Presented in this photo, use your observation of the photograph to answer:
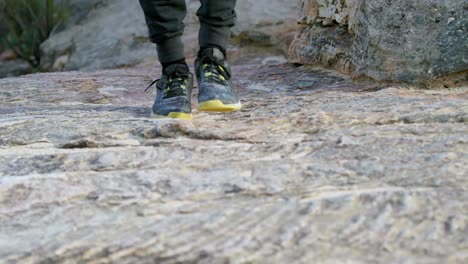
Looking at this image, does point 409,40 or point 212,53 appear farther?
point 409,40

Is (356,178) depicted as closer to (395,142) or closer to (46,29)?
(395,142)

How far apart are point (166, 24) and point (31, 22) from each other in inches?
187

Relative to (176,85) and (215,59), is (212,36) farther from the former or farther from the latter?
(176,85)

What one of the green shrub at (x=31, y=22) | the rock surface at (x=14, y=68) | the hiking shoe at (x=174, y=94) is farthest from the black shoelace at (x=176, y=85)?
the rock surface at (x=14, y=68)

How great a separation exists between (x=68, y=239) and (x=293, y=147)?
61cm

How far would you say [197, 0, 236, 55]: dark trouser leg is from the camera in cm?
205

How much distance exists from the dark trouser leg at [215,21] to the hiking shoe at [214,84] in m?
0.03

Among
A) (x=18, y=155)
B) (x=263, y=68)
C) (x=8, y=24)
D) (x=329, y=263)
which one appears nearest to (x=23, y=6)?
(x=8, y=24)

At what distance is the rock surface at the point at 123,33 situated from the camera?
16.1 feet

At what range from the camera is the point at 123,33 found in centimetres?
527

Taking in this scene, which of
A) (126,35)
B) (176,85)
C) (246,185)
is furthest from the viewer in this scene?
(126,35)

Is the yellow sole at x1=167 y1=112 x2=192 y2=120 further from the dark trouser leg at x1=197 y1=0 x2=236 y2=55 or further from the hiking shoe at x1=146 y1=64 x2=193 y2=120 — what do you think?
the dark trouser leg at x1=197 y1=0 x2=236 y2=55

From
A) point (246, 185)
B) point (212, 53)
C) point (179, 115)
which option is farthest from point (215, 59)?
point (246, 185)

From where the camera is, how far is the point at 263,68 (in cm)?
325
